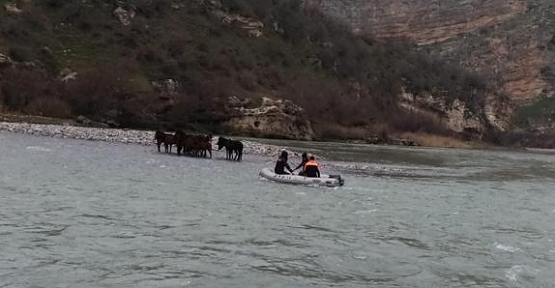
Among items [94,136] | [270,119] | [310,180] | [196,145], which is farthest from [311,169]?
[270,119]

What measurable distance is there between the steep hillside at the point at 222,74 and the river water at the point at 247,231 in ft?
153

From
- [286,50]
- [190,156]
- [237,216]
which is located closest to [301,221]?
[237,216]

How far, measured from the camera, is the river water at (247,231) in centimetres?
1364

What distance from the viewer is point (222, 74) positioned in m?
97.3

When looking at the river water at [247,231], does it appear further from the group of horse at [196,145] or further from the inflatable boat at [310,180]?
the group of horse at [196,145]

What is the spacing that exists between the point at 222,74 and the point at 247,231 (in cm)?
8030

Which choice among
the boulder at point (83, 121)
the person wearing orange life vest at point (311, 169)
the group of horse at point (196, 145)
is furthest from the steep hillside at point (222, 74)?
the person wearing orange life vest at point (311, 169)

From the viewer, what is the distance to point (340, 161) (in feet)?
167

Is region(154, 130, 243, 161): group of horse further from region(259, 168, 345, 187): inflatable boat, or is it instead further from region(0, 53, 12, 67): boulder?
region(0, 53, 12, 67): boulder

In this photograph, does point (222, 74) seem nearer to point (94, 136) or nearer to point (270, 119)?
point (270, 119)

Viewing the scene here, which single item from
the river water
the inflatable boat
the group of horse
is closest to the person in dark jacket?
the inflatable boat

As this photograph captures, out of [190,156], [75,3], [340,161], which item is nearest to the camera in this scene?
[190,156]

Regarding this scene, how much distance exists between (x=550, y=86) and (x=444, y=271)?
17078 cm

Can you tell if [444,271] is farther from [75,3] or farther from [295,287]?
[75,3]
